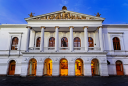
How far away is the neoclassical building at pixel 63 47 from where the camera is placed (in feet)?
59.4

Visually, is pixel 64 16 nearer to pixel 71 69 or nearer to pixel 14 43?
pixel 71 69

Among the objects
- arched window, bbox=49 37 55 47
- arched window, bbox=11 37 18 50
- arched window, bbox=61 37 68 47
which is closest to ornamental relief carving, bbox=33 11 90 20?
arched window, bbox=49 37 55 47

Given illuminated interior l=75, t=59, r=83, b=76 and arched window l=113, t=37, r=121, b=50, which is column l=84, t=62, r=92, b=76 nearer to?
illuminated interior l=75, t=59, r=83, b=76

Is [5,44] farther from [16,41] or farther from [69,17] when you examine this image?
[69,17]

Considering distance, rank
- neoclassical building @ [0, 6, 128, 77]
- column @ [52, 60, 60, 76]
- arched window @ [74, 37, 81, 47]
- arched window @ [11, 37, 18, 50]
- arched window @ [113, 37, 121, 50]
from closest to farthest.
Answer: column @ [52, 60, 60, 76] → neoclassical building @ [0, 6, 128, 77] → arched window @ [113, 37, 121, 50] → arched window @ [11, 37, 18, 50] → arched window @ [74, 37, 81, 47]

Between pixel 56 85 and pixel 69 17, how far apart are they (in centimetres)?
1353

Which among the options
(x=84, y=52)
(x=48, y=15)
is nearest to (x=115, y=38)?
(x=84, y=52)

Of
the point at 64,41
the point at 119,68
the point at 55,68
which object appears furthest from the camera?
the point at 64,41

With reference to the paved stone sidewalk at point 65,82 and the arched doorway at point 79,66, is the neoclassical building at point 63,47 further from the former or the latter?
the paved stone sidewalk at point 65,82

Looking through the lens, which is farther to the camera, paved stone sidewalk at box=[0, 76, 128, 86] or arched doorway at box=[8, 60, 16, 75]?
arched doorway at box=[8, 60, 16, 75]

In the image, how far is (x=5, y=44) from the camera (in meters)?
21.1

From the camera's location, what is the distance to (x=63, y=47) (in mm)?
19062

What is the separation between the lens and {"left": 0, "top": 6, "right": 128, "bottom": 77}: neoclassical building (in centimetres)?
1809

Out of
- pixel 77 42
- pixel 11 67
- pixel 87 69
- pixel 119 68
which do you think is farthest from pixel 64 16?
pixel 119 68
